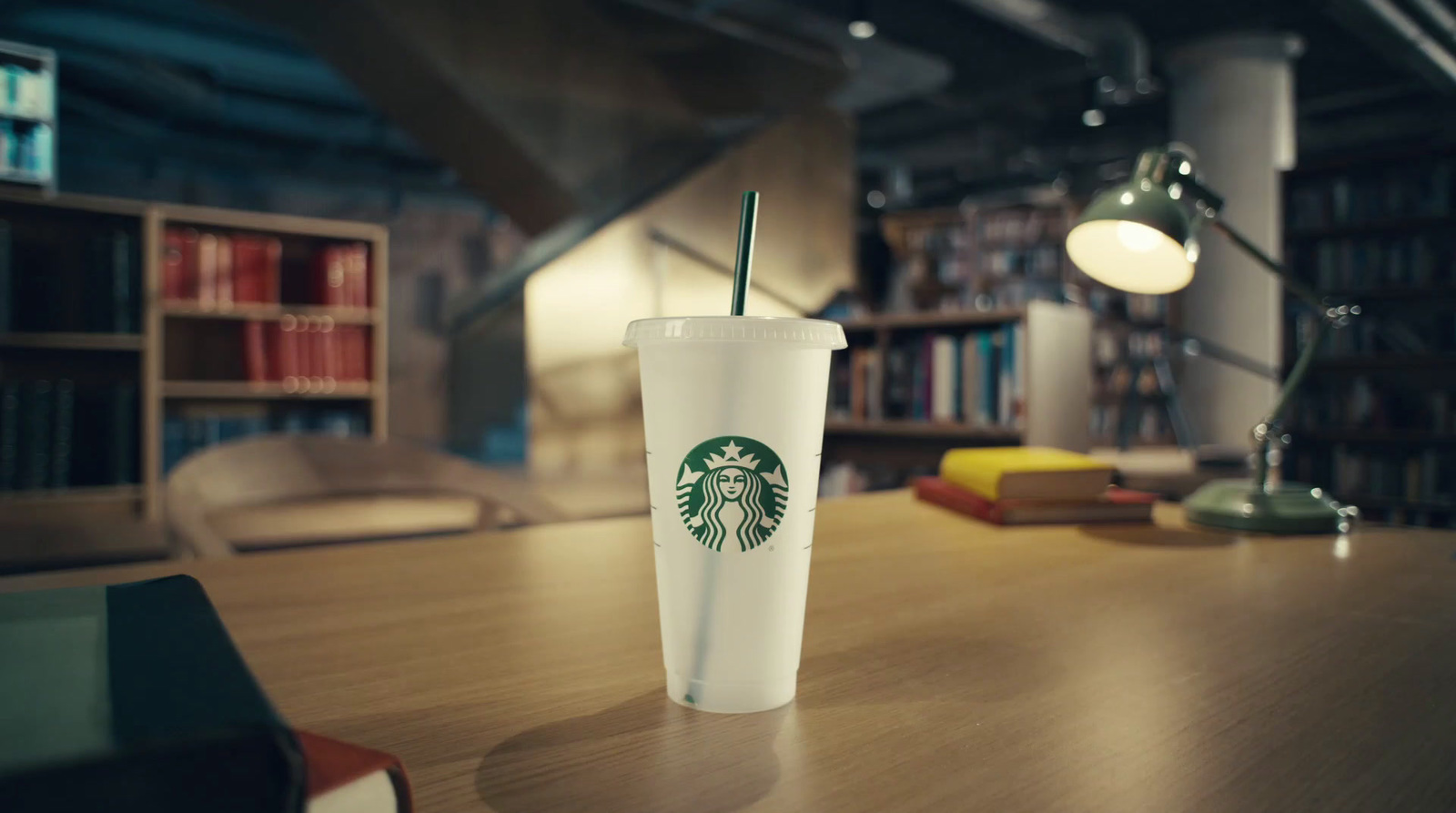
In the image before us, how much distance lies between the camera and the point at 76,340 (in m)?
3.34

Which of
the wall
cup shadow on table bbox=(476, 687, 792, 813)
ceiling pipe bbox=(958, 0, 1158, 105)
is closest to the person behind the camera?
cup shadow on table bbox=(476, 687, 792, 813)

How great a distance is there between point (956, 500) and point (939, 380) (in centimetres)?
256

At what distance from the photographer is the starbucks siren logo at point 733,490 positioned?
42 cm

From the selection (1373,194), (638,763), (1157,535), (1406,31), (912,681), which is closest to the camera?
(638,763)

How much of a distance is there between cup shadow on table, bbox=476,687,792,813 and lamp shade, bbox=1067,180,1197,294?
2.33 feet

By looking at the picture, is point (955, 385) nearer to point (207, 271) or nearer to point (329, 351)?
point (329, 351)

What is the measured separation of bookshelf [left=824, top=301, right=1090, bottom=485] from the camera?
11.0 feet

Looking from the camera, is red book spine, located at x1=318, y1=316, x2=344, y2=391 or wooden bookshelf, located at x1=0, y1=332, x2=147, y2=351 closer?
wooden bookshelf, located at x1=0, y1=332, x2=147, y2=351

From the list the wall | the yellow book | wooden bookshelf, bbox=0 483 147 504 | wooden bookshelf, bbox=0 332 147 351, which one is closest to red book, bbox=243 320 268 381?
wooden bookshelf, bbox=0 332 147 351

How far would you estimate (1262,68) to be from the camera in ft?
23.8

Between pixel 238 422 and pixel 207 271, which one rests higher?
pixel 207 271

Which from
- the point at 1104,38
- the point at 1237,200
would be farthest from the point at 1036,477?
the point at 1237,200

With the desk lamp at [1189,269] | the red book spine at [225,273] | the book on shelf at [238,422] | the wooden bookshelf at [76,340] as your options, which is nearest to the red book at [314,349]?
the book on shelf at [238,422]

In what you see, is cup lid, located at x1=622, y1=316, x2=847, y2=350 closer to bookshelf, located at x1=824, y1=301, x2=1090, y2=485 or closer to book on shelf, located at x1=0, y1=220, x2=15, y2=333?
bookshelf, located at x1=824, y1=301, x2=1090, y2=485
